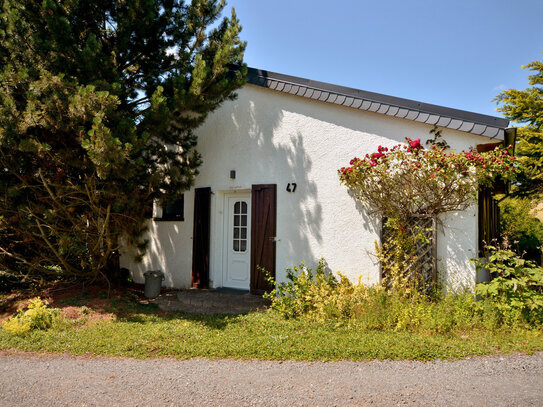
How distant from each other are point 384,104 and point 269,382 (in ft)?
16.2

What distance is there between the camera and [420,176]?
222 inches

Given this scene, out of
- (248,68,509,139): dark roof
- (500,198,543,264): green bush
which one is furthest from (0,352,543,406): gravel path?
(500,198,543,264): green bush

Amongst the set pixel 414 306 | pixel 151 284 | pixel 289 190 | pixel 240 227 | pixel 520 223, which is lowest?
pixel 151 284

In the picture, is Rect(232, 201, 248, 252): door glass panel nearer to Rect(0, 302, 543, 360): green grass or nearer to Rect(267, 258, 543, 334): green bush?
Rect(267, 258, 543, 334): green bush

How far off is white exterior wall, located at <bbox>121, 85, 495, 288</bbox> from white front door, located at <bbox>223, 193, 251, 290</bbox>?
0.17 metres

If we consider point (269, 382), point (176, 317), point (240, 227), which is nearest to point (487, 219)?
point (240, 227)

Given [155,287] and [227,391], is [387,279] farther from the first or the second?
[155,287]

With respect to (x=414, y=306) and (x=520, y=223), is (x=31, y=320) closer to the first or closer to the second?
(x=414, y=306)

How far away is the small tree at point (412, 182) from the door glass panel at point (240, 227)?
8.62ft

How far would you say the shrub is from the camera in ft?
16.1

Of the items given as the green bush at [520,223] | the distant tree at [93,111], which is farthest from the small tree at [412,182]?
the green bush at [520,223]

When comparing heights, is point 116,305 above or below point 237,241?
below

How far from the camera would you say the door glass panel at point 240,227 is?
775 cm

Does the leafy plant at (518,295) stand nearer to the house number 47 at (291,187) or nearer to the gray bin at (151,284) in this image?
the house number 47 at (291,187)
